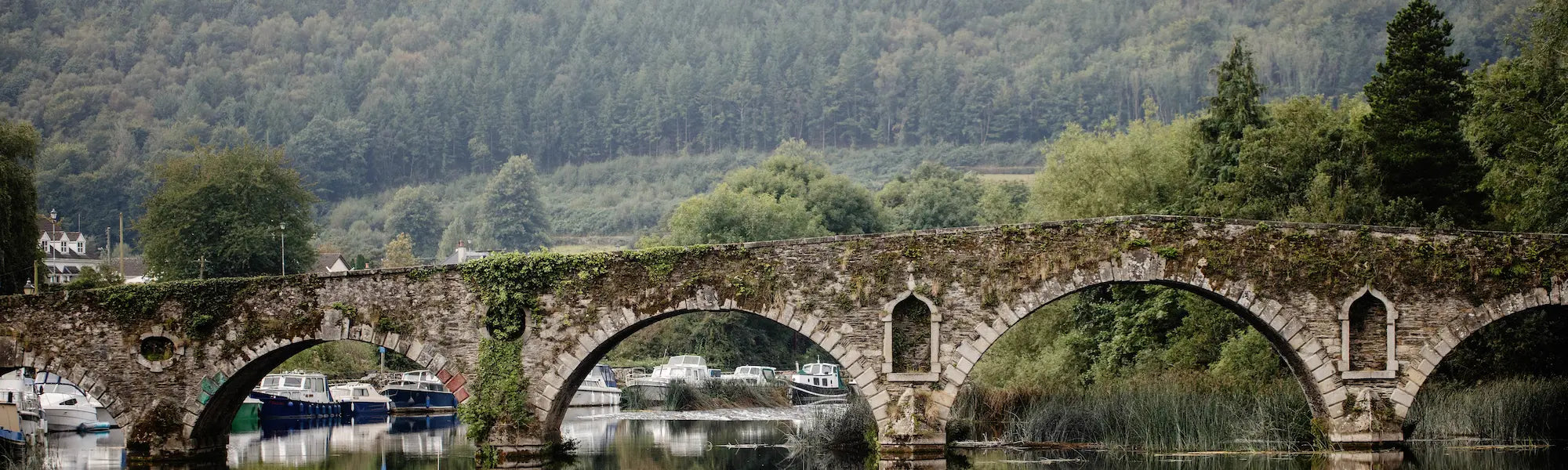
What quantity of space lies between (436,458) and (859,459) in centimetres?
731

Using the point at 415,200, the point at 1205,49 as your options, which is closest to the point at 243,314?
the point at 415,200

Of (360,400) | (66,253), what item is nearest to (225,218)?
(360,400)

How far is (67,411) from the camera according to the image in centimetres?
3375

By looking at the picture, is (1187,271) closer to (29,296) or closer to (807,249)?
(807,249)

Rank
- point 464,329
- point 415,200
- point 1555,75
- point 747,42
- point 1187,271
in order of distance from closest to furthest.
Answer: point 1187,271, point 464,329, point 1555,75, point 415,200, point 747,42

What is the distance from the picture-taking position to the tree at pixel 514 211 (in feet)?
336

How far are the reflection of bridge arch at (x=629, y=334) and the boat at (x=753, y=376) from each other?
Answer: 21.3 meters

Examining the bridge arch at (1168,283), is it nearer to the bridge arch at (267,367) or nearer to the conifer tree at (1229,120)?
the bridge arch at (267,367)

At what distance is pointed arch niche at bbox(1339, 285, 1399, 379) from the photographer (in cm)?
2364

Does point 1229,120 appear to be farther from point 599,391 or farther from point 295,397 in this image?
point 295,397

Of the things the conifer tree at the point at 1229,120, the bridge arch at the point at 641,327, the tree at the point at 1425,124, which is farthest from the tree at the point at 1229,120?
the bridge arch at the point at 641,327

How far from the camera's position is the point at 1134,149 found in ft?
125

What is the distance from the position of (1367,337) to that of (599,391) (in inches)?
1114

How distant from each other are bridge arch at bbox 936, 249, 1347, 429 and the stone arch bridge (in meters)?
0.03
